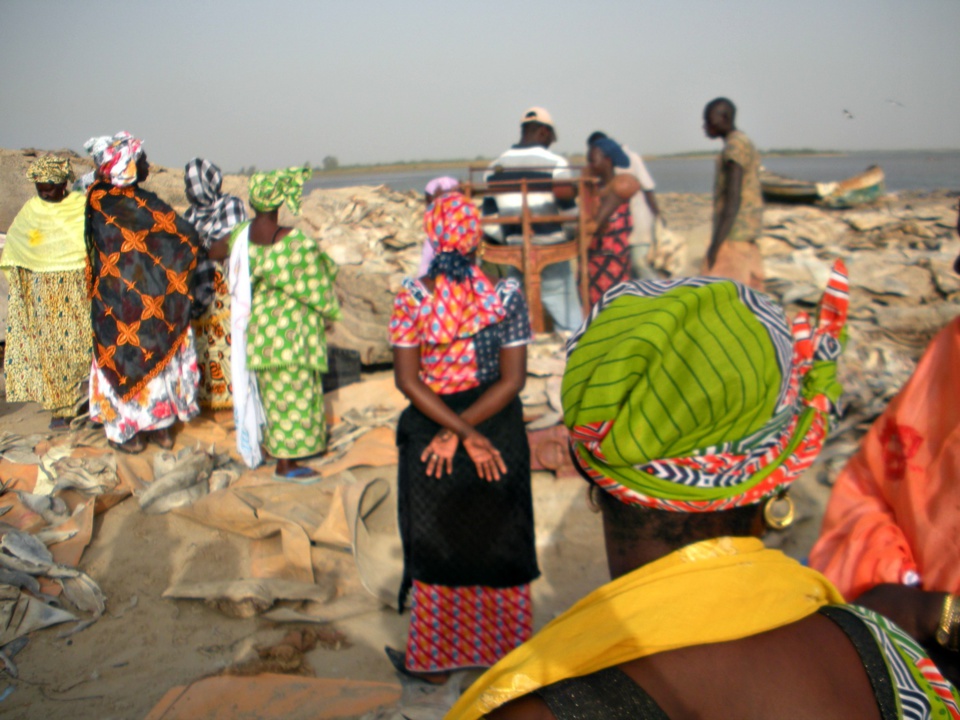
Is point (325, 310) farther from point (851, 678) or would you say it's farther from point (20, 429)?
point (851, 678)

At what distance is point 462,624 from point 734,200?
4047 mm

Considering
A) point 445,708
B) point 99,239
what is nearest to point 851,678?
point 445,708

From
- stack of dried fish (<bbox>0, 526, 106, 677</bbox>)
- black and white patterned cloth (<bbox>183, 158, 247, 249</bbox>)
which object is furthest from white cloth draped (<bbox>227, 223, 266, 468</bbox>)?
stack of dried fish (<bbox>0, 526, 106, 677</bbox>)

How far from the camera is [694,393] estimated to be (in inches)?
53.8

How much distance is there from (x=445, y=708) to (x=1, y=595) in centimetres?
211

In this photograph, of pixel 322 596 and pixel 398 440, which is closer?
pixel 398 440

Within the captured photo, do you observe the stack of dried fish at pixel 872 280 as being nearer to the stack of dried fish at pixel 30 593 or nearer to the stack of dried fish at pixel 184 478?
the stack of dried fish at pixel 184 478

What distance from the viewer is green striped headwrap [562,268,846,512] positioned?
4.51ft

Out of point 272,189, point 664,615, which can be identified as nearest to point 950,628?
point 664,615

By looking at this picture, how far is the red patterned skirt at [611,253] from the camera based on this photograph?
6.26 meters

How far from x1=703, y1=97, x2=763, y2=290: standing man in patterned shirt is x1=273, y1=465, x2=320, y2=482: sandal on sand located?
3.30m

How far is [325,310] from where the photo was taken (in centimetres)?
460

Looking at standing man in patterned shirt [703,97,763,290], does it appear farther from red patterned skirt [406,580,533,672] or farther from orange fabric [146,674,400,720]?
orange fabric [146,674,400,720]

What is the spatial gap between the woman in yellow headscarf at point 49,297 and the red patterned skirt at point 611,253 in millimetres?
3824
